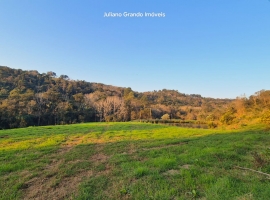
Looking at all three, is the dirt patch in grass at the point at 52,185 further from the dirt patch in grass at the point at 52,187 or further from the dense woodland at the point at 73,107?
the dense woodland at the point at 73,107

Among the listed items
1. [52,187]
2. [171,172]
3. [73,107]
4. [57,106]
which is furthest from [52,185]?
[73,107]

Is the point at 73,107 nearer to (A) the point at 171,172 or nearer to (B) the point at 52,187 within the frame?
(B) the point at 52,187

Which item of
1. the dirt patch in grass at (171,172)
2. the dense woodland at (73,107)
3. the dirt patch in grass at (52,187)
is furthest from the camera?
the dense woodland at (73,107)

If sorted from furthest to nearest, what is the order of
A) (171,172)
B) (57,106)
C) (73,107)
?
1. (73,107)
2. (57,106)
3. (171,172)

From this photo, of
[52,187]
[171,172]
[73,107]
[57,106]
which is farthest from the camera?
[73,107]

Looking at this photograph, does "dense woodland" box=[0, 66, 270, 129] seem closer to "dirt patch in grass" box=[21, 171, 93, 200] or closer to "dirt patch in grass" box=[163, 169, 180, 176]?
"dirt patch in grass" box=[163, 169, 180, 176]

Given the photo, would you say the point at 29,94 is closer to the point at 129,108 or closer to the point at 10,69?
the point at 10,69

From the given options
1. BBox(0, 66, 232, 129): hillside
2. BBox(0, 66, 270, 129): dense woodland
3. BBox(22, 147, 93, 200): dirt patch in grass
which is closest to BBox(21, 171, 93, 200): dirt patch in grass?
BBox(22, 147, 93, 200): dirt patch in grass

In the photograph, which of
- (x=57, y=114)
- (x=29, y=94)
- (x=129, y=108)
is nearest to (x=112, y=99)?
(x=129, y=108)

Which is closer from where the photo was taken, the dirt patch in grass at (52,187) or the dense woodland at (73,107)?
the dirt patch in grass at (52,187)

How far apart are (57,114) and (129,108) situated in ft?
87.3

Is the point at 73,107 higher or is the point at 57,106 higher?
the point at 57,106

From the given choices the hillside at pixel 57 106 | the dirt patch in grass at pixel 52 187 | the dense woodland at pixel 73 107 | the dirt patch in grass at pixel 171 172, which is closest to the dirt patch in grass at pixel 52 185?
the dirt patch in grass at pixel 52 187

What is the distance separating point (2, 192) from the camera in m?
4.20
